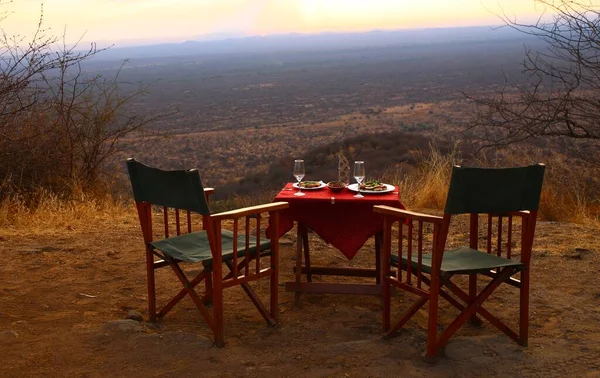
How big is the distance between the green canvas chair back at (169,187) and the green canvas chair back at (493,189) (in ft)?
3.87

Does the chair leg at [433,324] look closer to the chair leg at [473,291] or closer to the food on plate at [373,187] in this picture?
the chair leg at [473,291]

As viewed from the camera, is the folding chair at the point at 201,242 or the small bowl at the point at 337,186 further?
the small bowl at the point at 337,186

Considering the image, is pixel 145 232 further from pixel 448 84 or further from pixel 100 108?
pixel 448 84

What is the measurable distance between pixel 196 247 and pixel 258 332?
571 mm

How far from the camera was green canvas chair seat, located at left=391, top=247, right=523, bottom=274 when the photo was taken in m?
3.40

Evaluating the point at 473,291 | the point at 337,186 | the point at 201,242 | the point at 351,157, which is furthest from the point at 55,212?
the point at 351,157

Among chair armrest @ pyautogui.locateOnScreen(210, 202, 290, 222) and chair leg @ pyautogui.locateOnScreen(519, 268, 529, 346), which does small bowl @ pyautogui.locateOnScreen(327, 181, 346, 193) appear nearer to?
chair armrest @ pyautogui.locateOnScreen(210, 202, 290, 222)

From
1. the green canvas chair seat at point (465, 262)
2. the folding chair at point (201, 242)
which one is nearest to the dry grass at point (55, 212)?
the folding chair at point (201, 242)

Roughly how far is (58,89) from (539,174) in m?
6.31

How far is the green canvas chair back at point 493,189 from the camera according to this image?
3.25m

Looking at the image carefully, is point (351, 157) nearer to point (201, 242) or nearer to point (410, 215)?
point (201, 242)

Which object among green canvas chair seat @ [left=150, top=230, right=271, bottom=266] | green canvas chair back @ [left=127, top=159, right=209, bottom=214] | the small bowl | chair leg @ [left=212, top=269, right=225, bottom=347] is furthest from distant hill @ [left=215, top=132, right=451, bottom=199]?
chair leg @ [left=212, top=269, right=225, bottom=347]

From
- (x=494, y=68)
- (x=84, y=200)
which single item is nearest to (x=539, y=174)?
(x=84, y=200)

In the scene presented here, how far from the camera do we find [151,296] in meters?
3.91
